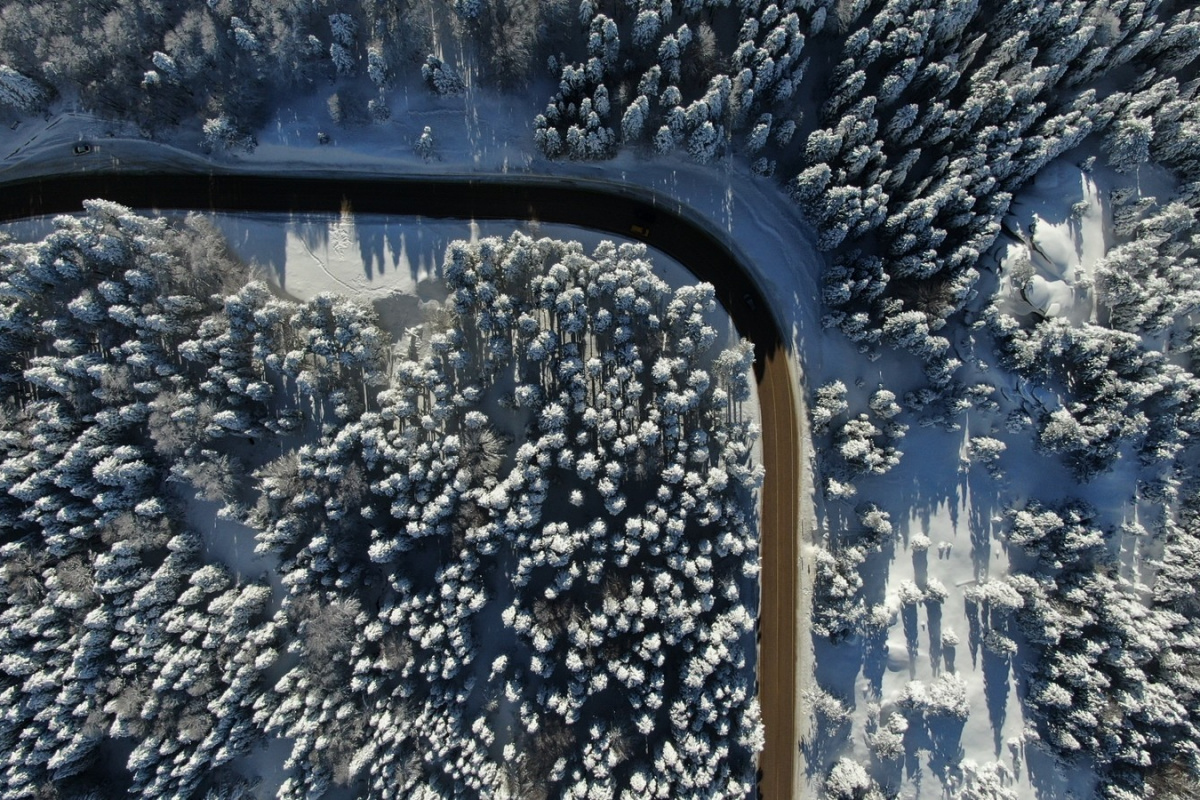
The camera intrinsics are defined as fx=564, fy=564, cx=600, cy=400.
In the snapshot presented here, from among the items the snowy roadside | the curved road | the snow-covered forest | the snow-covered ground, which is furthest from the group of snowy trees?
the snowy roadside

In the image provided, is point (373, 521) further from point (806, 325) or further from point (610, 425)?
point (806, 325)

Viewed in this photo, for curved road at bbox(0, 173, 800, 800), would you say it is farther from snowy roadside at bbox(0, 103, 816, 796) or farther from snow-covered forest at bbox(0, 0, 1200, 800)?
snow-covered forest at bbox(0, 0, 1200, 800)

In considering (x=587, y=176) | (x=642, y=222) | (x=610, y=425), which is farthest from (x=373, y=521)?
(x=587, y=176)

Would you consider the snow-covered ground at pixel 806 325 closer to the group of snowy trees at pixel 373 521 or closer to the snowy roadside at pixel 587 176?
the snowy roadside at pixel 587 176

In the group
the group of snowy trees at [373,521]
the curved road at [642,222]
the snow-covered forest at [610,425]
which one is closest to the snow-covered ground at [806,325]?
the snow-covered forest at [610,425]

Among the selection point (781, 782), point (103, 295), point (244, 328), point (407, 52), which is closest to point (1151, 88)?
point (407, 52)

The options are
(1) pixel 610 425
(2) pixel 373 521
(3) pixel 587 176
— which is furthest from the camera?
(3) pixel 587 176
